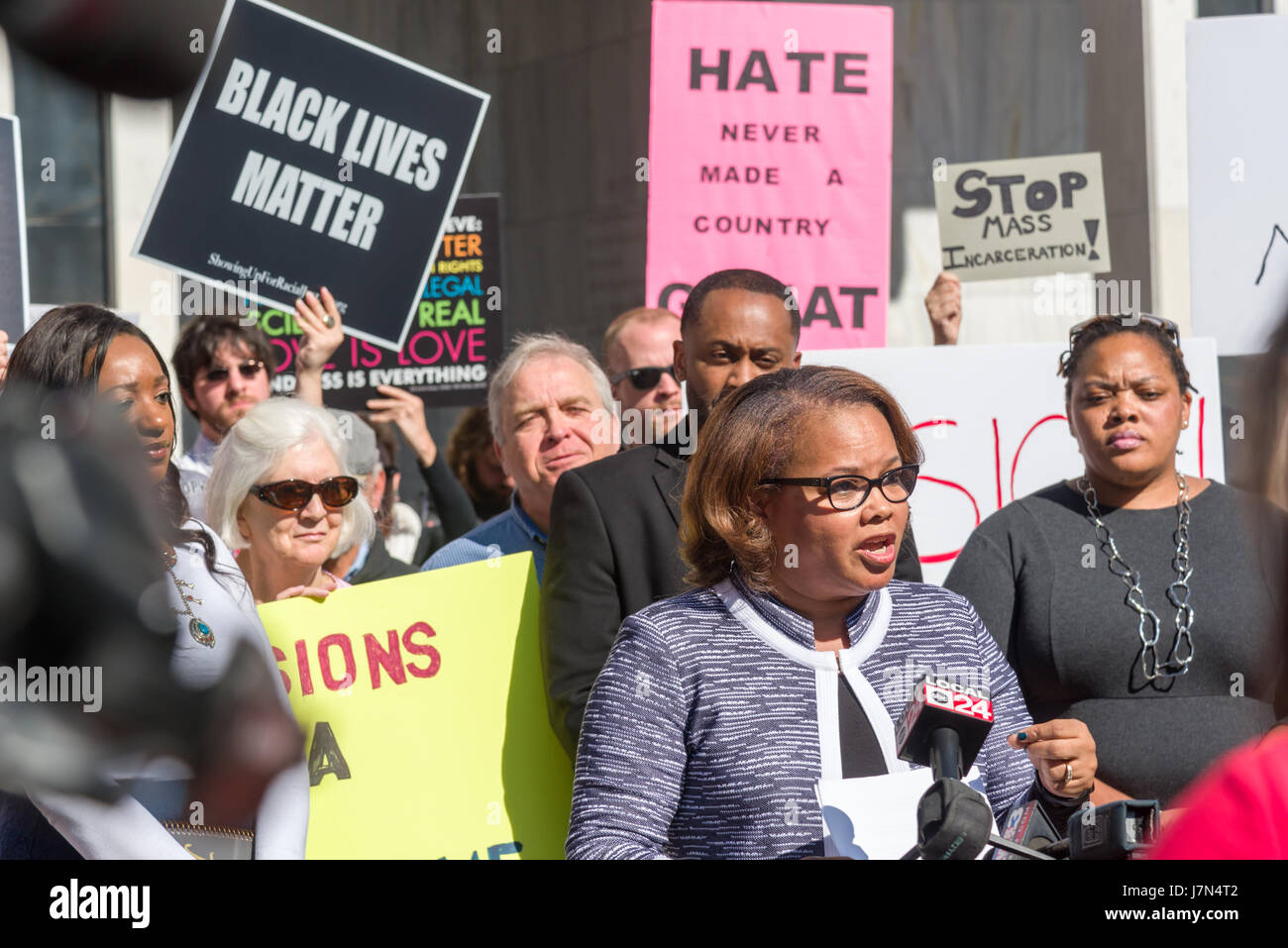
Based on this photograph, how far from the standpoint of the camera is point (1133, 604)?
289 cm

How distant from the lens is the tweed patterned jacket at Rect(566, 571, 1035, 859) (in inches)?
80.3

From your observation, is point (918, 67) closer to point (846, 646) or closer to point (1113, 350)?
point (1113, 350)

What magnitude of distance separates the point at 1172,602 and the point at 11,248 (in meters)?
3.14

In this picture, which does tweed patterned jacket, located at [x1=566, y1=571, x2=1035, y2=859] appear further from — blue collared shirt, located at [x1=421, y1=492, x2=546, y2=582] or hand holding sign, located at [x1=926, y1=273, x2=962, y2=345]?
hand holding sign, located at [x1=926, y1=273, x2=962, y2=345]

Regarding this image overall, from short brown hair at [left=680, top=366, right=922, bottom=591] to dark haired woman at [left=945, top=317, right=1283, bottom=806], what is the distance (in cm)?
73

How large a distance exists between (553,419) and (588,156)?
6.16m

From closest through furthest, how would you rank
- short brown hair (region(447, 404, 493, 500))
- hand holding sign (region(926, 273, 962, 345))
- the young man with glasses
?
the young man with glasses, hand holding sign (region(926, 273, 962, 345)), short brown hair (region(447, 404, 493, 500))

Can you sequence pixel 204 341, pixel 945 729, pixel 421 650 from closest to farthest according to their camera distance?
1. pixel 945 729
2. pixel 421 650
3. pixel 204 341

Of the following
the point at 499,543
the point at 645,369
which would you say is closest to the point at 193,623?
the point at 499,543

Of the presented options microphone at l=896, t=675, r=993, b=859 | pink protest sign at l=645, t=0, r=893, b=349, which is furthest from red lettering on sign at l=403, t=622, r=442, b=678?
pink protest sign at l=645, t=0, r=893, b=349

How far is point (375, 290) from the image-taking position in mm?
4262

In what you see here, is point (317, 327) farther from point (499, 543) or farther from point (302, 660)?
point (302, 660)

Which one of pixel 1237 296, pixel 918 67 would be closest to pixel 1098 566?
pixel 1237 296

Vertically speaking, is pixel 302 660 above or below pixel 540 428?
below
